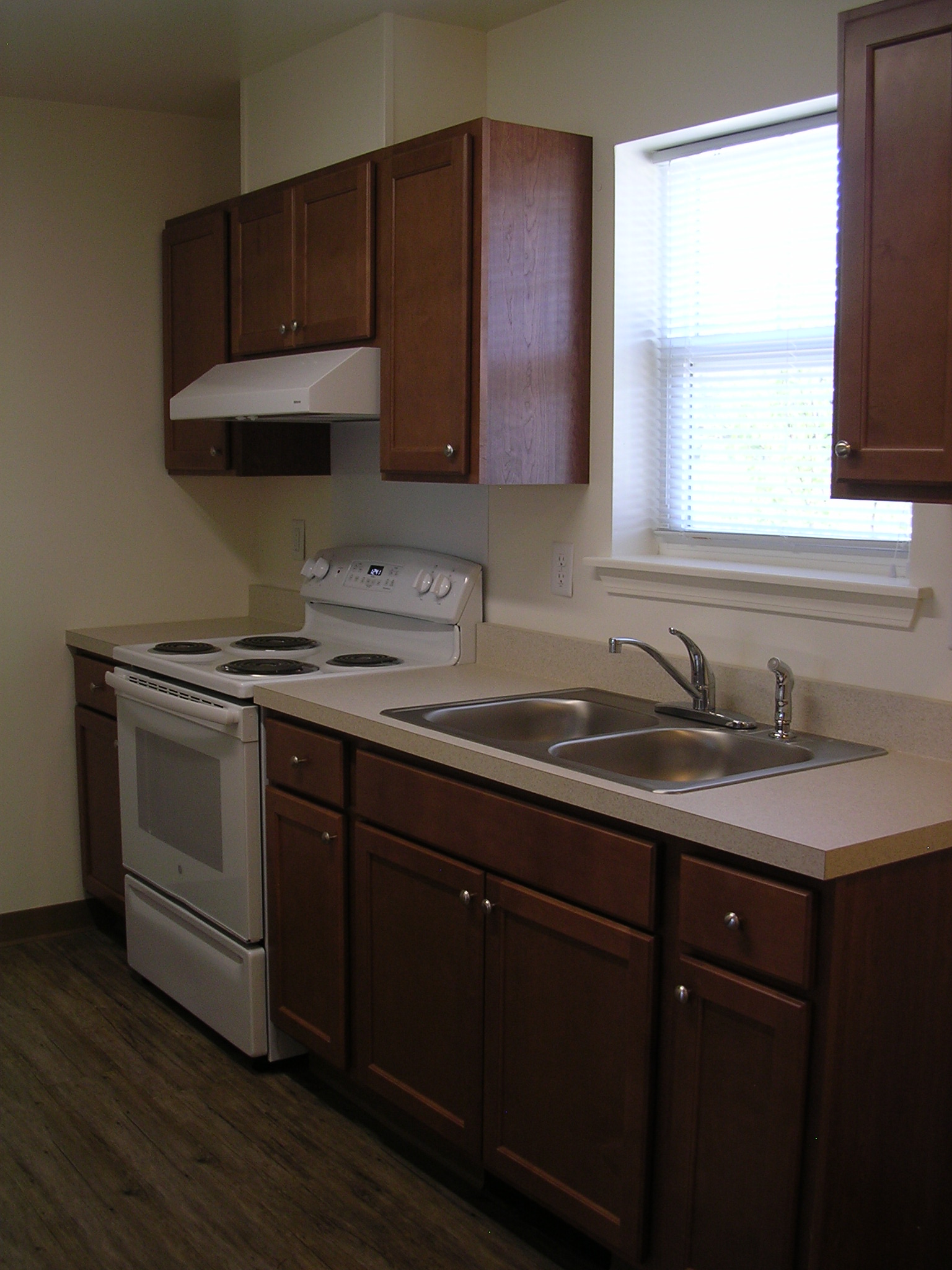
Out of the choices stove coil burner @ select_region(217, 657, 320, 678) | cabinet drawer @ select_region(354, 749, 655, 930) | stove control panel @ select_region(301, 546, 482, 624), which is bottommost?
cabinet drawer @ select_region(354, 749, 655, 930)

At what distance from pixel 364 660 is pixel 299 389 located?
70cm

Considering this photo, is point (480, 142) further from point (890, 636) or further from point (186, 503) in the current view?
point (186, 503)

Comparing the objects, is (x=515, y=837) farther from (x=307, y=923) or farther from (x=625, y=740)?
(x=307, y=923)

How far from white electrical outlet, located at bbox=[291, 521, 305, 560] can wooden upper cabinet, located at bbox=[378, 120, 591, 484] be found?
1.10 m

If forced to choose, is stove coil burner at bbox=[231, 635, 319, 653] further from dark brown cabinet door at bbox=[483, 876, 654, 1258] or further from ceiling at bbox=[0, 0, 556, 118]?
ceiling at bbox=[0, 0, 556, 118]

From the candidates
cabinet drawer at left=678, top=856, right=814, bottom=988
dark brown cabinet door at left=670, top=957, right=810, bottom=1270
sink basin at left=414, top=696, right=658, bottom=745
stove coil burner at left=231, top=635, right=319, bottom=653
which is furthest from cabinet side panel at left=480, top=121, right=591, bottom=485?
dark brown cabinet door at left=670, top=957, right=810, bottom=1270

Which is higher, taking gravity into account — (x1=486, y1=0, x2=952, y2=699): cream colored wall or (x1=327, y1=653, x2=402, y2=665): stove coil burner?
(x1=486, y1=0, x2=952, y2=699): cream colored wall

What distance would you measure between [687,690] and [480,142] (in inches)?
47.5

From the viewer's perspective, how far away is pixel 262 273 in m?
3.38

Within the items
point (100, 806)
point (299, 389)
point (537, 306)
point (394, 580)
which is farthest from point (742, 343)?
point (100, 806)

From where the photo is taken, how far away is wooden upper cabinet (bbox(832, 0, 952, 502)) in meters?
1.82

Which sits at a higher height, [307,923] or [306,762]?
[306,762]

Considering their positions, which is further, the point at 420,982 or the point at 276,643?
the point at 276,643

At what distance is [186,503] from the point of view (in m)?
4.08
